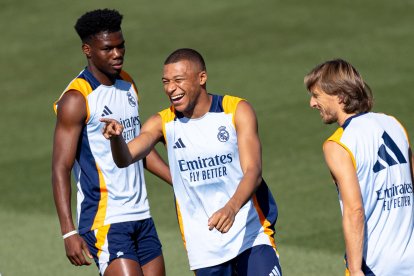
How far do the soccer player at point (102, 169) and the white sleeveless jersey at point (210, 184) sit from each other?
2.38ft

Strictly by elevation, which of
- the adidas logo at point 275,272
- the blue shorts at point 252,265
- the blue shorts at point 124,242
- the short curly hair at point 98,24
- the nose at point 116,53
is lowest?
the adidas logo at point 275,272

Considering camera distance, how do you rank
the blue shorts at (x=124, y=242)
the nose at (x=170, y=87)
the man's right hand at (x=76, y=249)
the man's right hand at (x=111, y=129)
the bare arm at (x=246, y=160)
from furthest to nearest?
1. the blue shorts at (x=124, y=242)
2. the man's right hand at (x=76, y=249)
3. the nose at (x=170, y=87)
4. the man's right hand at (x=111, y=129)
5. the bare arm at (x=246, y=160)

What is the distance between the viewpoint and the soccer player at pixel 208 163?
848 cm

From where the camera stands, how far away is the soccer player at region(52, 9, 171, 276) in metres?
9.05

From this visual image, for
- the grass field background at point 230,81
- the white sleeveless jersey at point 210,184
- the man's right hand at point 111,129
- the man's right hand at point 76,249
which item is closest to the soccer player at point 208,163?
the white sleeveless jersey at point 210,184

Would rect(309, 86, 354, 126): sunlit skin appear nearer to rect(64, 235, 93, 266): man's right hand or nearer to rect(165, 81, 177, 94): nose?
rect(165, 81, 177, 94): nose

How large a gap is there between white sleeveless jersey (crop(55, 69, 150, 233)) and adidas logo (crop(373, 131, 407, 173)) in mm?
2574

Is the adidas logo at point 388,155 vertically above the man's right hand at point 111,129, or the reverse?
the man's right hand at point 111,129

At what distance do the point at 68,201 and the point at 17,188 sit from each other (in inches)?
286

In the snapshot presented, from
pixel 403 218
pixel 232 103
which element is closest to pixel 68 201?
pixel 232 103

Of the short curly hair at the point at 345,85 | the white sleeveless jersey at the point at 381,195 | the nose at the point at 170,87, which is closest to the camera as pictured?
the white sleeveless jersey at the point at 381,195

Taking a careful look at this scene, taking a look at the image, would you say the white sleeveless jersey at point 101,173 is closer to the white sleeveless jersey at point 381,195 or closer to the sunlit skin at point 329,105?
the sunlit skin at point 329,105

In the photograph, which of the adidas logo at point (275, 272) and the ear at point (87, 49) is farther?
the ear at point (87, 49)

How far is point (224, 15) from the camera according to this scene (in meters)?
23.6
